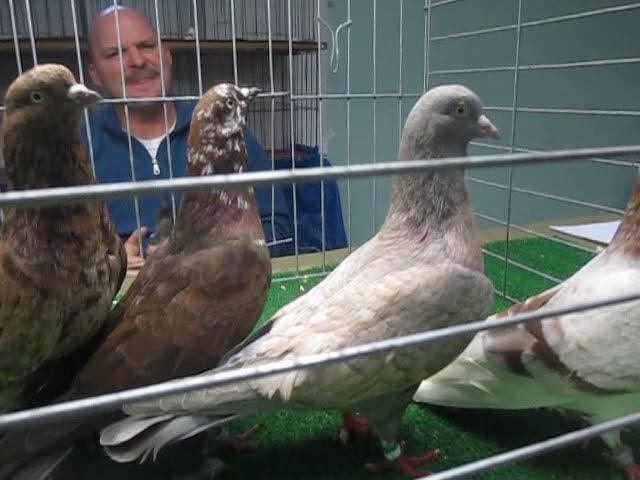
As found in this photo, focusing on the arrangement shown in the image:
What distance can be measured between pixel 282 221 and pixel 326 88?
1.68ft

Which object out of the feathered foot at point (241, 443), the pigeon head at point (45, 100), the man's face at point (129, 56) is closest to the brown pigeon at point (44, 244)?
the pigeon head at point (45, 100)

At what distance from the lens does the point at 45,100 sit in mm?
568

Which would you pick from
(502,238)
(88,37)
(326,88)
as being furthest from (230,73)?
(502,238)

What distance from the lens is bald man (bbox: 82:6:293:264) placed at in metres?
1.49

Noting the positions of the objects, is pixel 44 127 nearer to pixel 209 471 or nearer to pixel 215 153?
pixel 215 153

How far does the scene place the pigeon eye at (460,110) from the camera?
0.74 metres

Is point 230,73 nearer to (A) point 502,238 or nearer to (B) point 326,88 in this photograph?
(B) point 326,88

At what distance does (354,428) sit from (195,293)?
12.2 inches

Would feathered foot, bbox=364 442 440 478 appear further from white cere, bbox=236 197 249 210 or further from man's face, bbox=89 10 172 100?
man's face, bbox=89 10 172 100

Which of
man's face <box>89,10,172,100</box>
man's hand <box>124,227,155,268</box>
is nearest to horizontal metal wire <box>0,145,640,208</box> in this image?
man's hand <box>124,227,155,268</box>

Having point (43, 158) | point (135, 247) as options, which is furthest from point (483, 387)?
point (135, 247)

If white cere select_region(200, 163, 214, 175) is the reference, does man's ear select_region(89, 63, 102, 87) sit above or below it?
above

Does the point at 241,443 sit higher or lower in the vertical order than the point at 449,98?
lower

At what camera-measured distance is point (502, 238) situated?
56.3 inches
